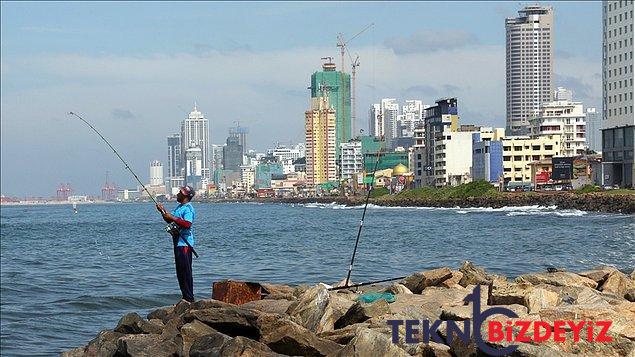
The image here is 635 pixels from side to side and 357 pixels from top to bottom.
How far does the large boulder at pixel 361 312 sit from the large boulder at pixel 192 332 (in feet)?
4.67

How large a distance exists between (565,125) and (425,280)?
164 m

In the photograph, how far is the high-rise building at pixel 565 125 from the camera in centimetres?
16369

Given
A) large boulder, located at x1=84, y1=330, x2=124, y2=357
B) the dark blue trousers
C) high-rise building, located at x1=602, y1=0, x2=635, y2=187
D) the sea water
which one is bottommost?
the sea water

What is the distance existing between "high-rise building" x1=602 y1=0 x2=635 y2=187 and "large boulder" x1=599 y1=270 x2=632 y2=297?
84981 mm

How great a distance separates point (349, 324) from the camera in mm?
10906

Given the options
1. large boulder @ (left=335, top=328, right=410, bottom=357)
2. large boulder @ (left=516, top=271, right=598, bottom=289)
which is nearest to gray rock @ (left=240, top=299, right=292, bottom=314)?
large boulder @ (left=335, top=328, right=410, bottom=357)

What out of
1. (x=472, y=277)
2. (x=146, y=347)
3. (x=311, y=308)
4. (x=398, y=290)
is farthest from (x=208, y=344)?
(x=472, y=277)

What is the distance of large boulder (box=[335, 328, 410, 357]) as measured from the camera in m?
8.73

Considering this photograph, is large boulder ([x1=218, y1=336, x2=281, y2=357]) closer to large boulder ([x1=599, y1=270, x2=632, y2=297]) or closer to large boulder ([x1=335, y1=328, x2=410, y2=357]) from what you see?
large boulder ([x1=335, y1=328, x2=410, y2=357])

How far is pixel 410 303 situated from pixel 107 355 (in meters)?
3.62

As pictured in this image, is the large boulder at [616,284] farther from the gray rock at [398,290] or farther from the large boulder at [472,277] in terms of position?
the gray rock at [398,290]

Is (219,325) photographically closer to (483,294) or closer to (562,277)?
(483,294)

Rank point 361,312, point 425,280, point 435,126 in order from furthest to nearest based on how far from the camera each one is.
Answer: point 435,126 → point 425,280 → point 361,312

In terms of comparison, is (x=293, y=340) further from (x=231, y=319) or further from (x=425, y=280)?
(x=425, y=280)
